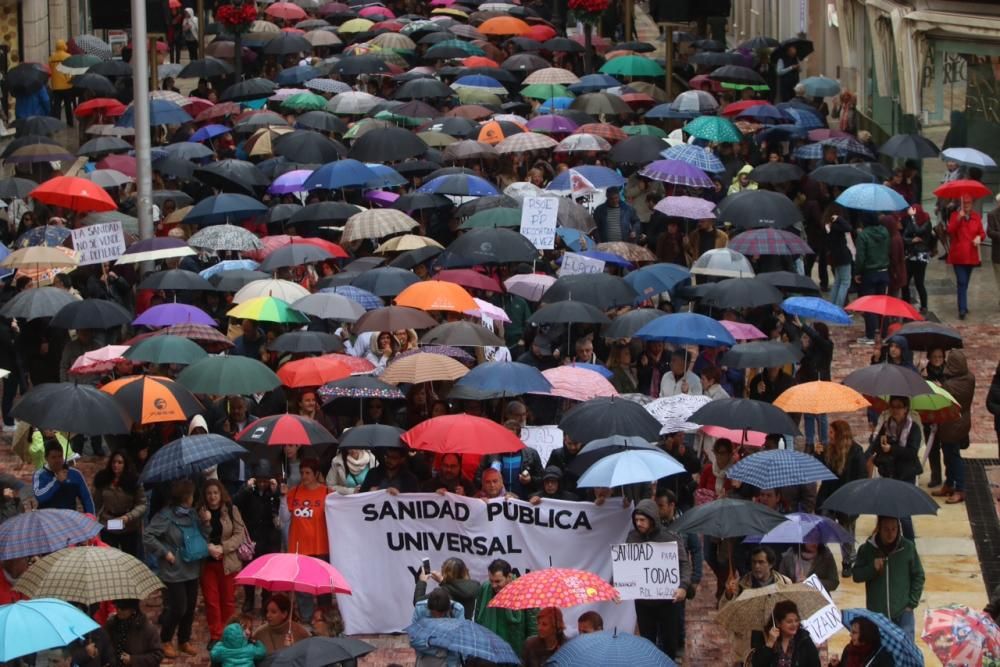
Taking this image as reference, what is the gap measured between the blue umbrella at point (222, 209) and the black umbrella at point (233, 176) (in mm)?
1127

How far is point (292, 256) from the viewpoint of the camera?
69.6ft

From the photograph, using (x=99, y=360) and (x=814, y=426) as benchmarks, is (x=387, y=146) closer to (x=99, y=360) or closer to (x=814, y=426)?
(x=99, y=360)

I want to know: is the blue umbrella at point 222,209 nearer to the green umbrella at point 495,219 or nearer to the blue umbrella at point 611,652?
the green umbrella at point 495,219

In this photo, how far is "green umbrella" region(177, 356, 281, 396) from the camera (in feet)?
56.8

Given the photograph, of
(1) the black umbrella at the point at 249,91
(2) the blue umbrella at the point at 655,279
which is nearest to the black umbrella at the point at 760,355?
(2) the blue umbrella at the point at 655,279

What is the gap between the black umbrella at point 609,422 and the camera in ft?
52.4

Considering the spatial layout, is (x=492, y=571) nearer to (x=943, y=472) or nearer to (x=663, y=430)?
(x=663, y=430)

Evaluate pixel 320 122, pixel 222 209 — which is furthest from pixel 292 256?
pixel 320 122

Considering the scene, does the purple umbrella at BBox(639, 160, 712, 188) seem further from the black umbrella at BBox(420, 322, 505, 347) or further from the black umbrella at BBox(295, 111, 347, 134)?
the black umbrella at BBox(420, 322, 505, 347)

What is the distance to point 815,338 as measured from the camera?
64.8 feet

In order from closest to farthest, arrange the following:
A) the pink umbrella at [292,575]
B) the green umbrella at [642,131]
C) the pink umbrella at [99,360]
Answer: the pink umbrella at [292,575] < the pink umbrella at [99,360] < the green umbrella at [642,131]

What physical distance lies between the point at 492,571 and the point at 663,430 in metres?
2.94

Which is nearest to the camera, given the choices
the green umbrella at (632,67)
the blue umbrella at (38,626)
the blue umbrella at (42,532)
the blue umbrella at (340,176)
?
the blue umbrella at (38,626)

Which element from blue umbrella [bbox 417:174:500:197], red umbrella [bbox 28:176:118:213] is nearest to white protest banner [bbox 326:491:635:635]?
blue umbrella [bbox 417:174:500:197]
